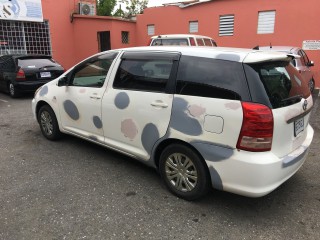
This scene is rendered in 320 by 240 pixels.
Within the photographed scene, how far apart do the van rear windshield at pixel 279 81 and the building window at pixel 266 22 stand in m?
9.50

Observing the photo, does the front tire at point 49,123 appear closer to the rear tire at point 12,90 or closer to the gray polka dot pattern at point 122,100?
the gray polka dot pattern at point 122,100

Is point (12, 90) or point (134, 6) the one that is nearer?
point (12, 90)

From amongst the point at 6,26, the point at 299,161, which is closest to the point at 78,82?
the point at 299,161

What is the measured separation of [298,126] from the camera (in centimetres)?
303

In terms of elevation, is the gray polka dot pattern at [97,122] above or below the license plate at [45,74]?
below

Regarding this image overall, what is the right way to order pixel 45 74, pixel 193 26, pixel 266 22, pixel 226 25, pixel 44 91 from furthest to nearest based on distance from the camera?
pixel 193 26 → pixel 226 25 → pixel 266 22 → pixel 45 74 → pixel 44 91

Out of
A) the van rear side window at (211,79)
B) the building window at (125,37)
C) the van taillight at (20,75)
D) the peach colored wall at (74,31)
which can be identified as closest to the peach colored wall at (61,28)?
the peach colored wall at (74,31)

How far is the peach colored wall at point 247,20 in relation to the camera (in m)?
11.0

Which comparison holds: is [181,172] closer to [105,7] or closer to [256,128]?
[256,128]

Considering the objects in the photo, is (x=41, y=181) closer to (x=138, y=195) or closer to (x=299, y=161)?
(x=138, y=195)

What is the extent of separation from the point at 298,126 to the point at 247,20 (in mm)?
10267

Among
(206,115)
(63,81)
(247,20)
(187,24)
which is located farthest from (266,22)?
(206,115)

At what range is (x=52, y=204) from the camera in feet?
10.4

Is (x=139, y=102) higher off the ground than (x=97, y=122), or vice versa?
(x=139, y=102)
